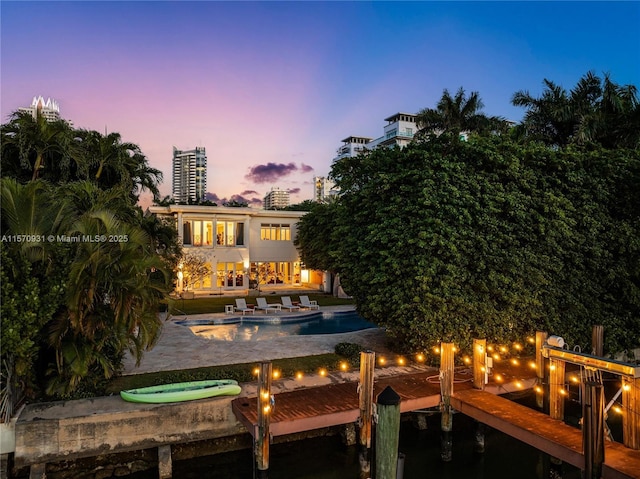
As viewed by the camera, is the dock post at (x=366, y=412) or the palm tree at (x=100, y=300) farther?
the dock post at (x=366, y=412)

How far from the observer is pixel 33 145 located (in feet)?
54.4

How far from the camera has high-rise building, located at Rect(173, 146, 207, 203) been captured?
153625 mm

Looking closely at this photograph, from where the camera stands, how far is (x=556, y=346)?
32.6ft

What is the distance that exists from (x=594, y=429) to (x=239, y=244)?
27958 mm

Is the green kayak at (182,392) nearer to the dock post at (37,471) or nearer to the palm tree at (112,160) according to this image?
the dock post at (37,471)

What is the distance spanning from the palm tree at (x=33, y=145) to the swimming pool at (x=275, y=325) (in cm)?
954

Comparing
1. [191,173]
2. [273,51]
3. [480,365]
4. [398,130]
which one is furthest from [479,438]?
[191,173]

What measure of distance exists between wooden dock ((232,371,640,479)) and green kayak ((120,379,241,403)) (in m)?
0.46

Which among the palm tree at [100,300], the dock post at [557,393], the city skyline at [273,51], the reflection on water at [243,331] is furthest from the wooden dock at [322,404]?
the city skyline at [273,51]

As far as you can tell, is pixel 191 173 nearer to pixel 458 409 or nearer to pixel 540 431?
pixel 458 409

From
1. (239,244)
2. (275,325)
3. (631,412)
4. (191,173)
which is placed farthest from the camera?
(191,173)

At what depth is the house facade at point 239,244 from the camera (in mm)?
31047

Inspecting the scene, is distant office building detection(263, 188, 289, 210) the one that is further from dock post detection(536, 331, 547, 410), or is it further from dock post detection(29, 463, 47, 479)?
dock post detection(29, 463, 47, 479)
